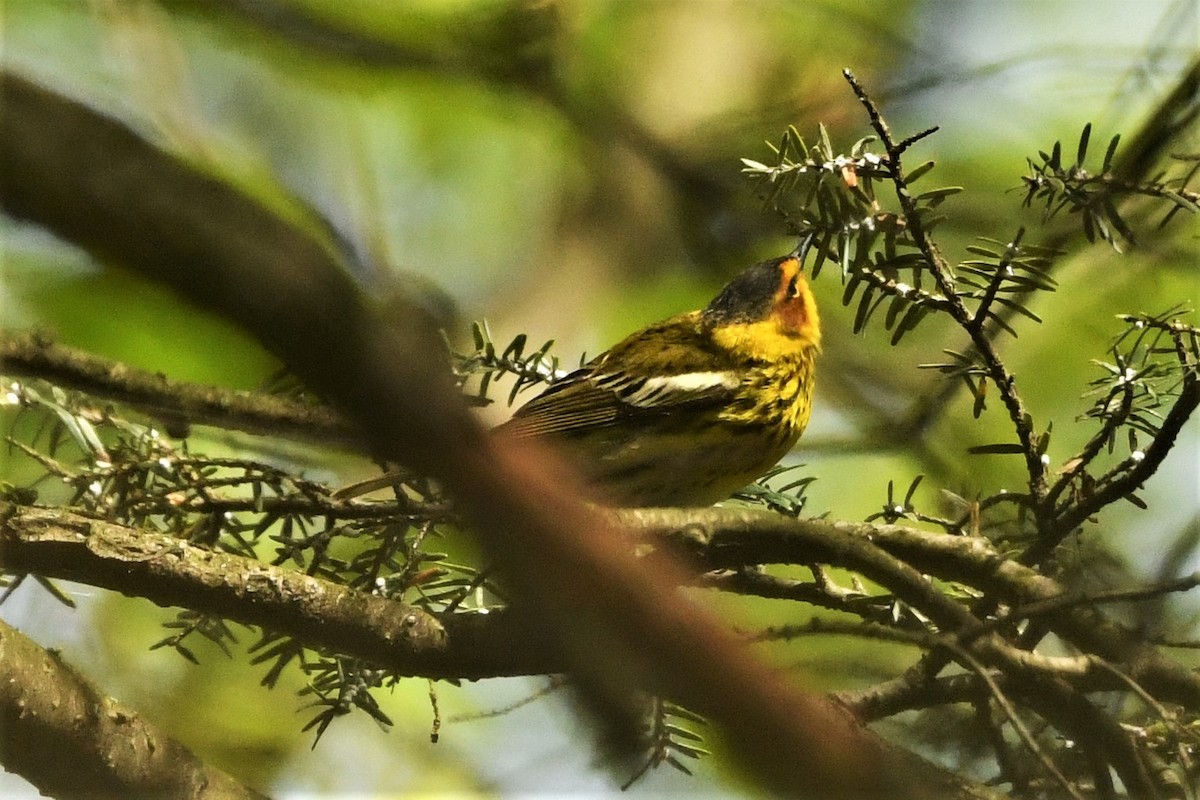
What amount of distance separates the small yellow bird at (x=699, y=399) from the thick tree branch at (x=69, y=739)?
58cm

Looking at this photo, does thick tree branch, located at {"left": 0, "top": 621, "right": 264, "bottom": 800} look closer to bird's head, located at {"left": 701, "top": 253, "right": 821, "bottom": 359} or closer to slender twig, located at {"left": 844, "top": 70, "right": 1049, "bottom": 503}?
slender twig, located at {"left": 844, "top": 70, "right": 1049, "bottom": 503}

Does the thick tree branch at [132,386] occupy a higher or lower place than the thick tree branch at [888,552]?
lower

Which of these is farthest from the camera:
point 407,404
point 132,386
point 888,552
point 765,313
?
point 765,313

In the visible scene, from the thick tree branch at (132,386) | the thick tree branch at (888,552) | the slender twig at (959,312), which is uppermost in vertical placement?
the slender twig at (959,312)

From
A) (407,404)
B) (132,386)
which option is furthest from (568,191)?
(407,404)

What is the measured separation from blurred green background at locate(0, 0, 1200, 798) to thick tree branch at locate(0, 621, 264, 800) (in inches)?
2.5

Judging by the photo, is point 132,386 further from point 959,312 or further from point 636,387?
point 636,387

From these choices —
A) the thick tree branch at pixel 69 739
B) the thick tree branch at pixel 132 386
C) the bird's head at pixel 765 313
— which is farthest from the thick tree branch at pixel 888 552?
the bird's head at pixel 765 313

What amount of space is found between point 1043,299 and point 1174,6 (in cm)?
49

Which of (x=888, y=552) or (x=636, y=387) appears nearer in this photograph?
(x=888, y=552)

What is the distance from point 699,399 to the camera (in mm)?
1645

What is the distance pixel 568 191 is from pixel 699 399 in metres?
0.93

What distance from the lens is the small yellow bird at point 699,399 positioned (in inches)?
58.2

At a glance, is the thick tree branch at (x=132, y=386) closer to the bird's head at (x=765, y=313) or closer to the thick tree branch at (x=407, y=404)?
the thick tree branch at (x=407, y=404)
